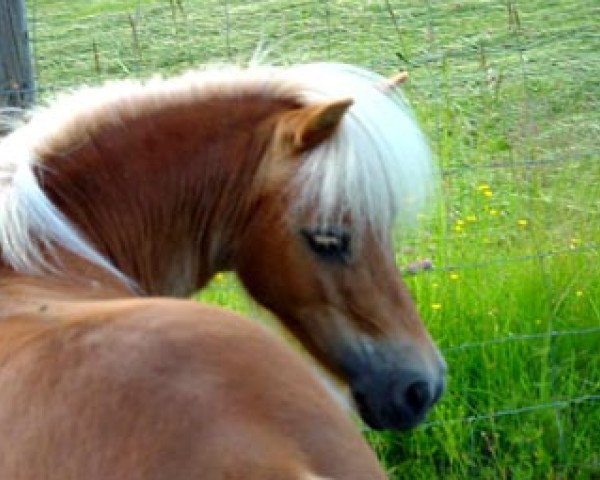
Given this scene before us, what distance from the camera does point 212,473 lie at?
1928 millimetres

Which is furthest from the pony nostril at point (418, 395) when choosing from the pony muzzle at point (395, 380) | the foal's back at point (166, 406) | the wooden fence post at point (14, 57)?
the wooden fence post at point (14, 57)

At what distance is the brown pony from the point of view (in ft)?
9.82

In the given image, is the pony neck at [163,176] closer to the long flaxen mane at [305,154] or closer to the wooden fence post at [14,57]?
the long flaxen mane at [305,154]

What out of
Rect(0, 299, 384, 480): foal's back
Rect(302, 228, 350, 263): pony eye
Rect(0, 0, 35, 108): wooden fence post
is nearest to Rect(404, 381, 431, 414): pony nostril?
Rect(302, 228, 350, 263): pony eye

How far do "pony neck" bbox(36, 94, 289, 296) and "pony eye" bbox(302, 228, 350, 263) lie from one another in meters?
0.17

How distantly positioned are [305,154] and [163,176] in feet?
1.10

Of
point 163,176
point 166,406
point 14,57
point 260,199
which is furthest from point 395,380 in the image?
point 14,57

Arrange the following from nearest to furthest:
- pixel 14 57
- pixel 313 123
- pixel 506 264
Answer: pixel 313 123 < pixel 14 57 < pixel 506 264

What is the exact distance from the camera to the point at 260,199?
3.06m

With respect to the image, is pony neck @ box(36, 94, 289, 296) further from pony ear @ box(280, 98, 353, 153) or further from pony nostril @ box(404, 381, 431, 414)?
pony nostril @ box(404, 381, 431, 414)

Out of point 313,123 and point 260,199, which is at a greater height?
point 313,123

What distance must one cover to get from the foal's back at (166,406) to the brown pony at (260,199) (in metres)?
0.78

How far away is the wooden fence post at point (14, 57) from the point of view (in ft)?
13.0

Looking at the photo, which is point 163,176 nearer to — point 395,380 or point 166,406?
point 395,380
